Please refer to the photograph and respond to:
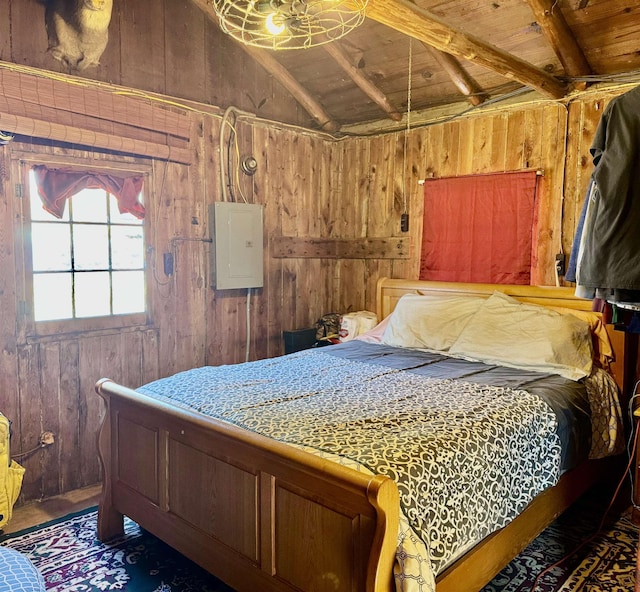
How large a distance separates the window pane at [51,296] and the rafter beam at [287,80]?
2.08 metres

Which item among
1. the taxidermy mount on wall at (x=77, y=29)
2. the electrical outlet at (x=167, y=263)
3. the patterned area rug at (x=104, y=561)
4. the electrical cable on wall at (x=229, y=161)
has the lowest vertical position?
the patterned area rug at (x=104, y=561)

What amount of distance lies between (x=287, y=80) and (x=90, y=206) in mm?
1906

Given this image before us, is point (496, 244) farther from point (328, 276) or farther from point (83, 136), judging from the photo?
point (83, 136)

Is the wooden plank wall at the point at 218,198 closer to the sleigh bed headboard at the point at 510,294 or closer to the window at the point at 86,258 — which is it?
the window at the point at 86,258

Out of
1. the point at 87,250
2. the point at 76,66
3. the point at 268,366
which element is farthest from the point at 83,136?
the point at 268,366

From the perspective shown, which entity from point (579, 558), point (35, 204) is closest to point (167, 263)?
point (35, 204)

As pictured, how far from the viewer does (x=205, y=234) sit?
383cm

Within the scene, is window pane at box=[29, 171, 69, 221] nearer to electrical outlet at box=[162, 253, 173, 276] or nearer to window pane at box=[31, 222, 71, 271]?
window pane at box=[31, 222, 71, 271]

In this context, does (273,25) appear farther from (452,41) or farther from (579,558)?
(579,558)

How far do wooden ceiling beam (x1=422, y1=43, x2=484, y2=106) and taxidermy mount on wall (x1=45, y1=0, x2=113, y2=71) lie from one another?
6.65 ft

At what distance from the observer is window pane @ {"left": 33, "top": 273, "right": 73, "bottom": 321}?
3.04 m

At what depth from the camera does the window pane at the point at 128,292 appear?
3387mm

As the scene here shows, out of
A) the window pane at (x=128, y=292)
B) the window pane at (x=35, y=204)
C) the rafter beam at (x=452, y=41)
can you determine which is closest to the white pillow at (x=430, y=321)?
the rafter beam at (x=452, y=41)

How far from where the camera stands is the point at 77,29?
2928 millimetres
